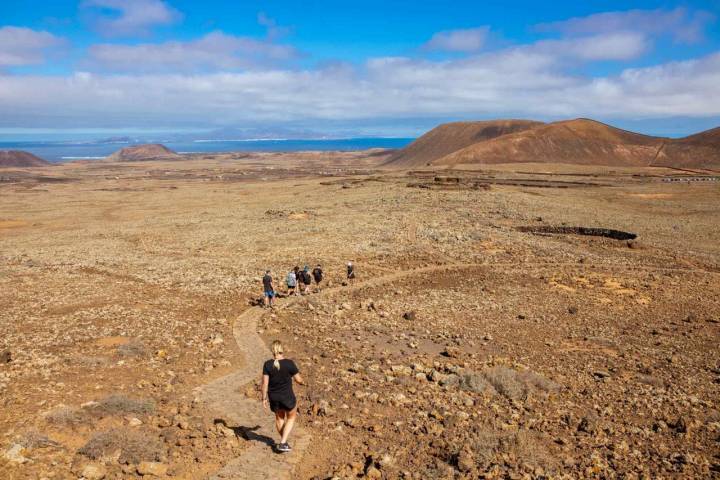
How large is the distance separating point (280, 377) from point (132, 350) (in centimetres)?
793

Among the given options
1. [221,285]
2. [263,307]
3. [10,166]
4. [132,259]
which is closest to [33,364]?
[263,307]

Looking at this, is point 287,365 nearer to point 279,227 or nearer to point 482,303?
point 482,303

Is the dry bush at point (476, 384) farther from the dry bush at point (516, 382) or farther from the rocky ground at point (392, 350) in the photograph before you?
the dry bush at point (516, 382)

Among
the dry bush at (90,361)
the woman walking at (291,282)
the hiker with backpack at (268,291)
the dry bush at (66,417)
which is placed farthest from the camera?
the woman walking at (291,282)

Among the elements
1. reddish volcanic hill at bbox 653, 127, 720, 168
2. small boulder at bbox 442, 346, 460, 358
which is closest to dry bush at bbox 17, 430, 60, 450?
small boulder at bbox 442, 346, 460, 358

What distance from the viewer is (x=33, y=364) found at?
14.9 metres

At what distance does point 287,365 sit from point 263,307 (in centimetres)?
1199

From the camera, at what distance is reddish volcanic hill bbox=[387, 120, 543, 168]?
184 meters

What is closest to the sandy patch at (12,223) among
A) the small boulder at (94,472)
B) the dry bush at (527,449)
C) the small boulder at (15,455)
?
the small boulder at (15,455)

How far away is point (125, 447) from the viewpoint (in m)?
10.3

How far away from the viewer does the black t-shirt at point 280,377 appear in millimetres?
10305

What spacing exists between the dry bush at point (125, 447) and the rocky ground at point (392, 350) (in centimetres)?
4

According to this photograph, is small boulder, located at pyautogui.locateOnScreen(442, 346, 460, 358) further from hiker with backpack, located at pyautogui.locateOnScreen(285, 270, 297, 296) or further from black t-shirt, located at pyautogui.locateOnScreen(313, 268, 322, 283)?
black t-shirt, located at pyautogui.locateOnScreen(313, 268, 322, 283)

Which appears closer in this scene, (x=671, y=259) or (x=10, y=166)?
(x=671, y=259)
